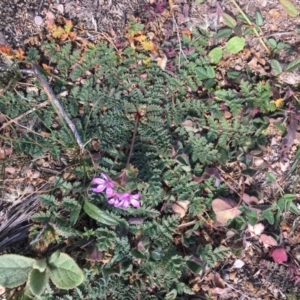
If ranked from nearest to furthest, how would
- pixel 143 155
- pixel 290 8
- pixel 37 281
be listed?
pixel 37 281 < pixel 143 155 < pixel 290 8

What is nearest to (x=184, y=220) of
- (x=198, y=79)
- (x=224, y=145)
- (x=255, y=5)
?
(x=224, y=145)

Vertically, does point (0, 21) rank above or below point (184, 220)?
above

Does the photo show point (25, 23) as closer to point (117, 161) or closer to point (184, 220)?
point (117, 161)

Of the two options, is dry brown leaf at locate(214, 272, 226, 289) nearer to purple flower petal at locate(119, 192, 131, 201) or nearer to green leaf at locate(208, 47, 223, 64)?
purple flower petal at locate(119, 192, 131, 201)

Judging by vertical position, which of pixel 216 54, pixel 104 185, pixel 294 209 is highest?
pixel 216 54

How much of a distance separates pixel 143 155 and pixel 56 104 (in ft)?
1.64

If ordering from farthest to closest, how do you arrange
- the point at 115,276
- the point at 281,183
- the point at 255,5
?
the point at 255,5, the point at 281,183, the point at 115,276

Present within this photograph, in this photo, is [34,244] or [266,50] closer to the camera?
[34,244]

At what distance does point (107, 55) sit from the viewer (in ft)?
9.14

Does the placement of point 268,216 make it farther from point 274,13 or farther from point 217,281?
point 274,13

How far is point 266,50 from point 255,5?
0.26m

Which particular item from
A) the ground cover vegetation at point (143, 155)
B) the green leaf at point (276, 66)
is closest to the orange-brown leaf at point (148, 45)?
the ground cover vegetation at point (143, 155)

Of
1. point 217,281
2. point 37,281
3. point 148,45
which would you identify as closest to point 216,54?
point 148,45

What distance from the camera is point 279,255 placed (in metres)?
2.64
